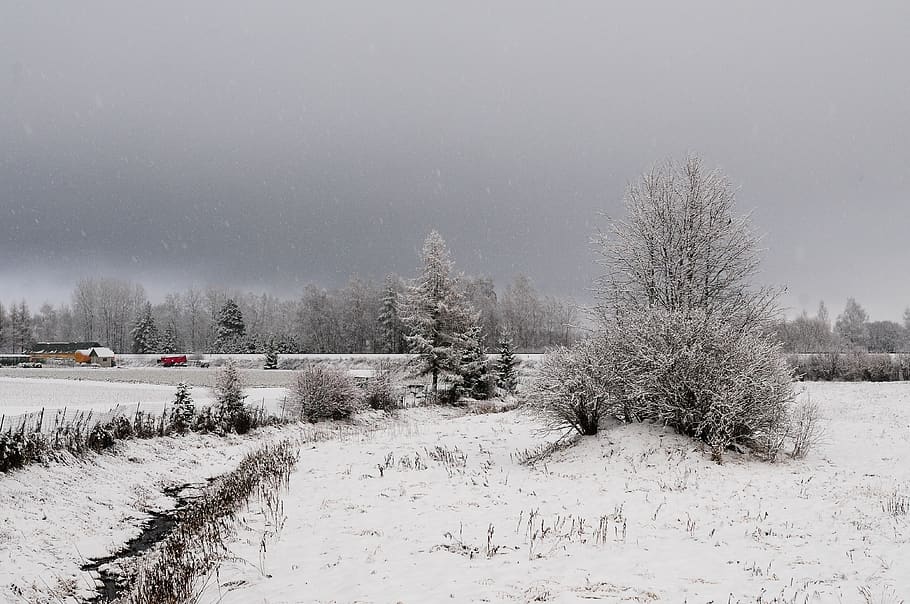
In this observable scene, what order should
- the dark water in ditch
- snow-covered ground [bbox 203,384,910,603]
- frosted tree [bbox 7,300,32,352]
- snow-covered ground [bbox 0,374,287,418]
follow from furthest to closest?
frosted tree [bbox 7,300,32,352], snow-covered ground [bbox 0,374,287,418], the dark water in ditch, snow-covered ground [bbox 203,384,910,603]

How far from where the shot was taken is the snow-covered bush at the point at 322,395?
26484mm

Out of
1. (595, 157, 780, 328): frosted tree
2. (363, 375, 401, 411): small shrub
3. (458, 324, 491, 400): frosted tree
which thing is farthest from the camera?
(458, 324, 491, 400): frosted tree

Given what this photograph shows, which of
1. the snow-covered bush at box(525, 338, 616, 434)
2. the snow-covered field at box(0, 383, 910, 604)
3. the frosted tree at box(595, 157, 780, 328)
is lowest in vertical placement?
the snow-covered field at box(0, 383, 910, 604)

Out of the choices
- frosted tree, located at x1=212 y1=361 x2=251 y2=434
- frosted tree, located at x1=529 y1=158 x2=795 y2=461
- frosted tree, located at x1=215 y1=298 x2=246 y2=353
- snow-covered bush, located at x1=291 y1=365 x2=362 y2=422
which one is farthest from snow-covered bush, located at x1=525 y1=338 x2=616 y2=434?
frosted tree, located at x1=215 y1=298 x2=246 y2=353

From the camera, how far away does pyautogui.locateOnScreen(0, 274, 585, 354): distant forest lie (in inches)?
2872

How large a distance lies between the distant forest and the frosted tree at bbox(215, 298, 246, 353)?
12 centimetres

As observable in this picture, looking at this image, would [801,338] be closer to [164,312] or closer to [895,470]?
[895,470]

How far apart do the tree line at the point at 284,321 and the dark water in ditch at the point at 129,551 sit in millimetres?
46080

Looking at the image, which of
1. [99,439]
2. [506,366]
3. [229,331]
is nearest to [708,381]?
[99,439]

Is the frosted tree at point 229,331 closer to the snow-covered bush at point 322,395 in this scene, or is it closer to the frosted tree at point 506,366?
the frosted tree at point 506,366

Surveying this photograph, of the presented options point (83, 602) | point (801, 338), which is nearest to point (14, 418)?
point (83, 602)

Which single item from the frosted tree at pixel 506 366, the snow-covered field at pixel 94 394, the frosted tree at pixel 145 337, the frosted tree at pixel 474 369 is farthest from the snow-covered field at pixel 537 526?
the frosted tree at pixel 145 337

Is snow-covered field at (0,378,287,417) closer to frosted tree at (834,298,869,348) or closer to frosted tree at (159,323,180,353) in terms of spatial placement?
frosted tree at (159,323,180,353)

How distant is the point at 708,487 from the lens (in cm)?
1015
